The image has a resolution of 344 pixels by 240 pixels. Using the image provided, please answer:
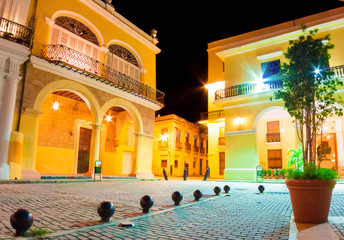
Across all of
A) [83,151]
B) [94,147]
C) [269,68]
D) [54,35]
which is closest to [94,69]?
[54,35]

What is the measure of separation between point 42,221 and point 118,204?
77.9 inches

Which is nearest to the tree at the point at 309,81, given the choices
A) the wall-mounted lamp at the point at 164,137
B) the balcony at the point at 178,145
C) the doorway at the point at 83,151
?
the doorway at the point at 83,151

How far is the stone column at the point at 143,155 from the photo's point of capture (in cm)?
1788

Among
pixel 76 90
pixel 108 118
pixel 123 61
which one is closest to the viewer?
pixel 76 90

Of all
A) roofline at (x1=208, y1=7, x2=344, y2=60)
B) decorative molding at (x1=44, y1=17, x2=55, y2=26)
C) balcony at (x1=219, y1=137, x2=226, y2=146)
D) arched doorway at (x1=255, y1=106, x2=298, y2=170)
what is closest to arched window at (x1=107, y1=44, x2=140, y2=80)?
decorative molding at (x1=44, y1=17, x2=55, y2=26)

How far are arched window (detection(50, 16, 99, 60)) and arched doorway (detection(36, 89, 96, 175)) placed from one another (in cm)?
284

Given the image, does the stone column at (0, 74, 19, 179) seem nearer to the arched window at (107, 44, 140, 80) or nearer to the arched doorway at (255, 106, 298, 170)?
the arched window at (107, 44, 140, 80)

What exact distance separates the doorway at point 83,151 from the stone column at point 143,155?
3930 mm

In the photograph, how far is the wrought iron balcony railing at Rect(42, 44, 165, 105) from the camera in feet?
43.5

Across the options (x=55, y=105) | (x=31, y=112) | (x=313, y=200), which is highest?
(x=55, y=105)

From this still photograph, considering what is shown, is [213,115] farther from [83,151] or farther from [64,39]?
[64,39]

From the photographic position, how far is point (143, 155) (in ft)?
60.3

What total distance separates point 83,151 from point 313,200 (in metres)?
16.9

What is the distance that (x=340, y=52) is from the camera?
1744cm
